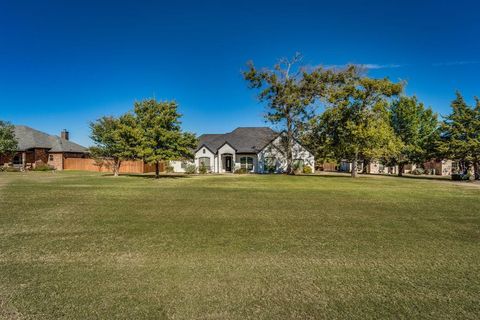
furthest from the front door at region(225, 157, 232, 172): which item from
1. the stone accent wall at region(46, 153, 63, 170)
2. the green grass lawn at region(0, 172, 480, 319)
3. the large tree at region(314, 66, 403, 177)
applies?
the green grass lawn at region(0, 172, 480, 319)

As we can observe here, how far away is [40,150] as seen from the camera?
42.6m

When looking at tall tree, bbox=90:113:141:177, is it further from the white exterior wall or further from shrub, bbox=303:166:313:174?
shrub, bbox=303:166:313:174

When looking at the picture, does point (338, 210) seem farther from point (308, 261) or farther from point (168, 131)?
point (168, 131)

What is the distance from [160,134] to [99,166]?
20.5 meters

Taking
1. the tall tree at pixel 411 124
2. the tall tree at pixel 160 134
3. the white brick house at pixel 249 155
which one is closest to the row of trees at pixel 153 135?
the tall tree at pixel 160 134

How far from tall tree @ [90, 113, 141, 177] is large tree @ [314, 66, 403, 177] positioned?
65.1 feet

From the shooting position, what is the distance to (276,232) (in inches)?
322

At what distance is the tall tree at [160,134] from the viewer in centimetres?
2667

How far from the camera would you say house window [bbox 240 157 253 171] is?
42.3 m

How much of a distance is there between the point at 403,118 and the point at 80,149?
46.1m

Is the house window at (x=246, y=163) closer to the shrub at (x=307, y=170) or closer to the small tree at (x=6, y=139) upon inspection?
the shrub at (x=307, y=170)

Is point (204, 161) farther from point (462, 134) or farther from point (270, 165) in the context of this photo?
point (462, 134)

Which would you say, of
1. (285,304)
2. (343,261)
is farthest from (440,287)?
(285,304)

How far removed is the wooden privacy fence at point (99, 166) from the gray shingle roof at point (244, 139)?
27.2ft
